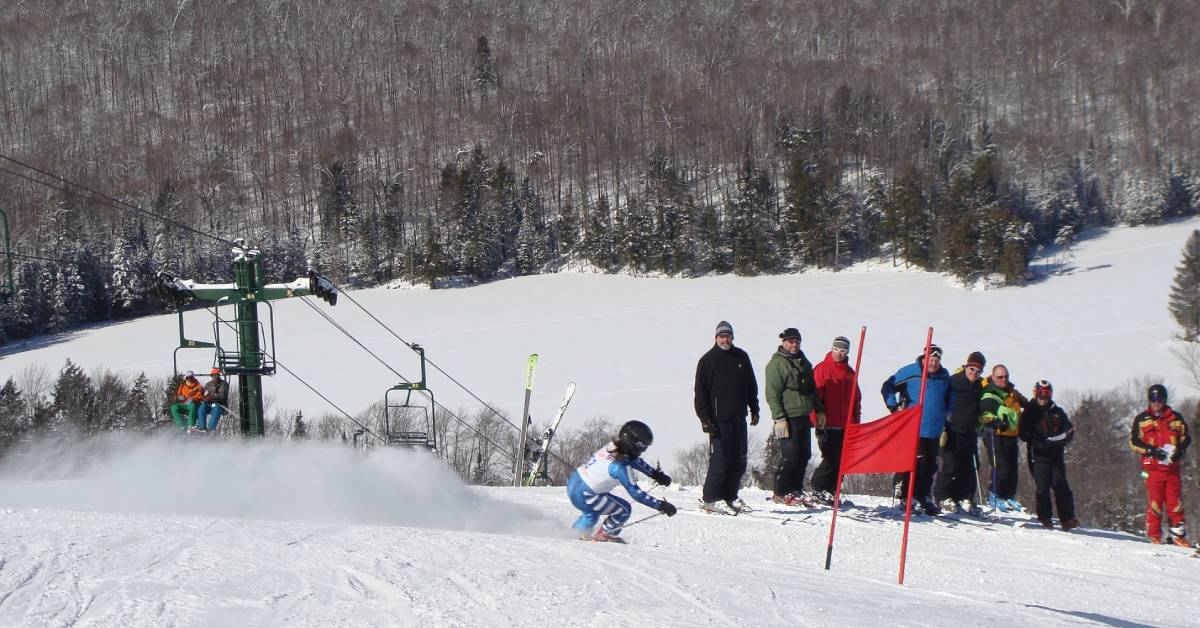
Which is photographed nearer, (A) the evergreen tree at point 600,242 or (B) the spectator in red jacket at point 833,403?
(B) the spectator in red jacket at point 833,403

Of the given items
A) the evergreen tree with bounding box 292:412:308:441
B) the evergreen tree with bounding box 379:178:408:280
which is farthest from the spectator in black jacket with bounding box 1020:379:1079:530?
the evergreen tree with bounding box 379:178:408:280

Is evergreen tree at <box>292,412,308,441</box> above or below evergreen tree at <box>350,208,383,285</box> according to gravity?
below

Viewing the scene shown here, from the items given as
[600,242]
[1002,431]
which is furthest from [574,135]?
[1002,431]

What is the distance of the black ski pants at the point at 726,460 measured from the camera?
9.64 metres

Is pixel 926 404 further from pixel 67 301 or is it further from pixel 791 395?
pixel 67 301

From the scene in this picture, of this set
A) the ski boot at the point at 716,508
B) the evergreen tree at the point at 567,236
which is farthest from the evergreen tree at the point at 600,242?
the ski boot at the point at 716,508

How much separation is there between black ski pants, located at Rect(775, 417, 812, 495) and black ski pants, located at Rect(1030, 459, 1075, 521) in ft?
8.35

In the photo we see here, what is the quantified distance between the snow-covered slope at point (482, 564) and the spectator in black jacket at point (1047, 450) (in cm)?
39

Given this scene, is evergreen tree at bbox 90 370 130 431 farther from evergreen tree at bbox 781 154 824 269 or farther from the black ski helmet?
the black ski helmet

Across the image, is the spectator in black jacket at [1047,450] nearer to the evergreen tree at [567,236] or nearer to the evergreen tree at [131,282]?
the evergreen tree at [567,236]

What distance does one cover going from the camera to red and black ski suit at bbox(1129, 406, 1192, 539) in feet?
33.8

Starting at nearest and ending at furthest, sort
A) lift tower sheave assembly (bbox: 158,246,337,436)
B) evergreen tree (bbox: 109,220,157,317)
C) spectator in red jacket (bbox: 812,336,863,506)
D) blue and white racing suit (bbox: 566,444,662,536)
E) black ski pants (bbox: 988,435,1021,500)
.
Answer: blue and white racing suit (bbox: 566,444,662,536), spectator in red jacket (bbox: 812,336,863,506), black ski pants (bbox: 988,435,1021,500), lift tower sheave assembly (bbox: 158,246,337,436), evergreen tree (bbox: 109,220,157,317)

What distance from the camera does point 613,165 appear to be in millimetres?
117500

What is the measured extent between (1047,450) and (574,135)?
118m
